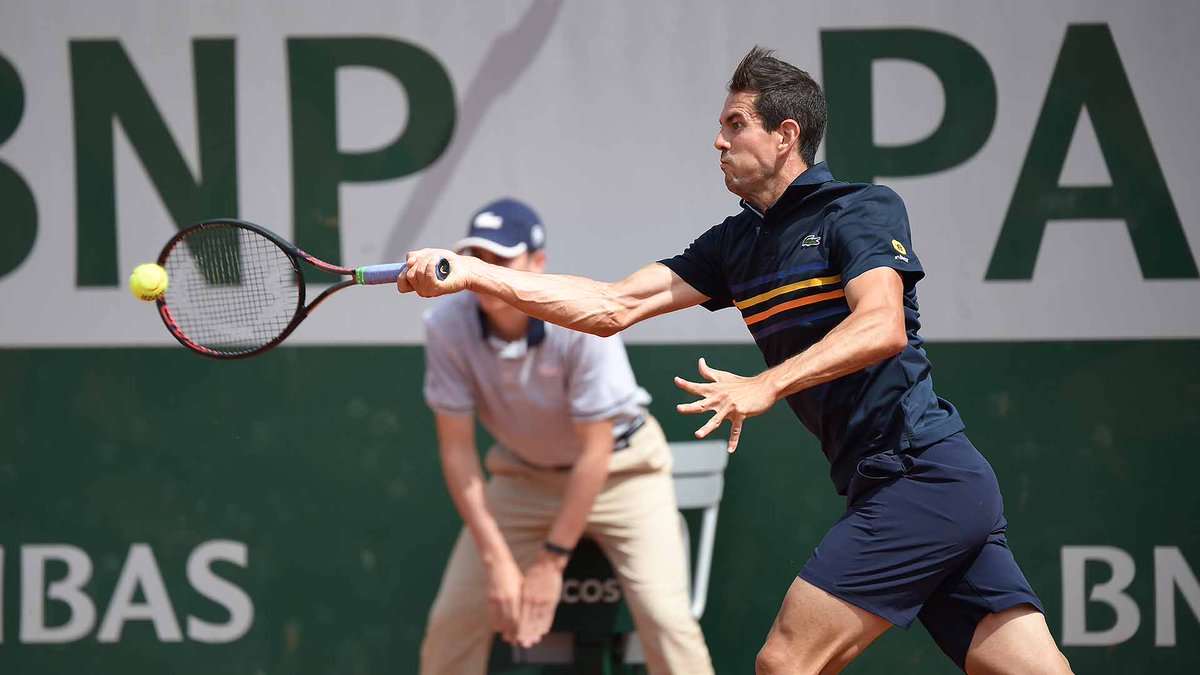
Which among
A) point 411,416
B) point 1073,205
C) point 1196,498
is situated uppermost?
point 1073,205

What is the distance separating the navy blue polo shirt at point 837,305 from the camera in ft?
9.53

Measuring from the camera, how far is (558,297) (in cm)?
314

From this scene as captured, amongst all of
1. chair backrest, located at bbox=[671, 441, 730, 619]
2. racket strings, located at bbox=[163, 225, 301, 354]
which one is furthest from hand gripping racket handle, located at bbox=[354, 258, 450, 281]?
chair backrest, located at bbox=[671, 441, 730, 619]

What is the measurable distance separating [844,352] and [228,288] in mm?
2318

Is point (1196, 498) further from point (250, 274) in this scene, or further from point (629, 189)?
point (250, 274)

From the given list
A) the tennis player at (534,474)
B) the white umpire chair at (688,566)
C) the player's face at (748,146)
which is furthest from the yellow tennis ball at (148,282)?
the white umpire chair at (688,566)

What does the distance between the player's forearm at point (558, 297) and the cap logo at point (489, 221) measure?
2.95 feet

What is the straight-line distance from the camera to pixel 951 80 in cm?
450

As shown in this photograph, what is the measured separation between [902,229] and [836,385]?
0.34 meters

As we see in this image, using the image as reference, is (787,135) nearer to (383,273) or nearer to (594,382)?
(383,273)

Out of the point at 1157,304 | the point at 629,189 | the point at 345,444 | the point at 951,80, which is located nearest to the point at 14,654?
the point at 345,444

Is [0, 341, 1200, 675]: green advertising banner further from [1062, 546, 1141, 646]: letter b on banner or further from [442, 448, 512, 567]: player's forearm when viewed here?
[442, 448, 512, 567]: player's forearm

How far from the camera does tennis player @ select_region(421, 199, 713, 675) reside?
407 cm

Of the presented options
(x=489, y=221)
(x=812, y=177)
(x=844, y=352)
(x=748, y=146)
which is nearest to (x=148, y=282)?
(x=489, y=221)
